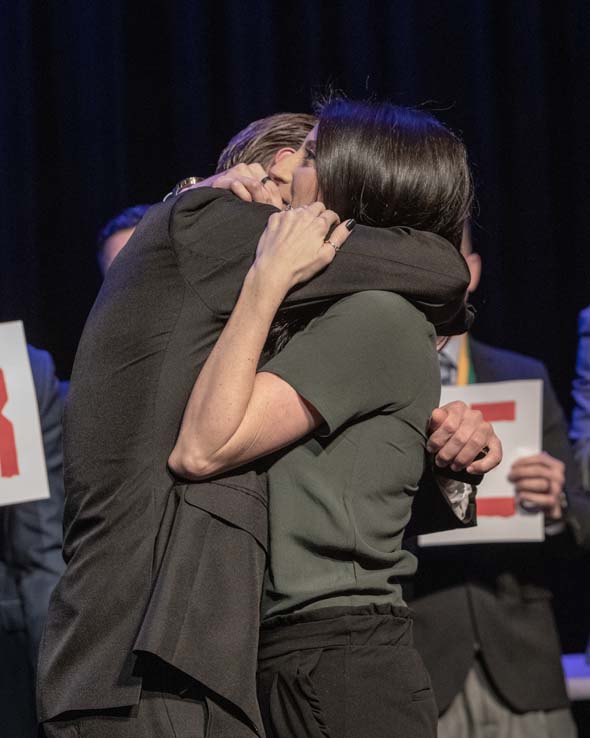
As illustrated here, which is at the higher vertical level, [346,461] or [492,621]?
[346,461]

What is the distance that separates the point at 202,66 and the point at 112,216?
51 centimetres

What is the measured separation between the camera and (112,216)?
325 cm

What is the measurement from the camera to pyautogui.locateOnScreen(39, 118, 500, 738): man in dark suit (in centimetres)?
123

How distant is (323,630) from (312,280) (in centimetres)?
41

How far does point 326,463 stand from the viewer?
4.36 ft

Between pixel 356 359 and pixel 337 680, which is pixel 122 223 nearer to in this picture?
pixel 356 359

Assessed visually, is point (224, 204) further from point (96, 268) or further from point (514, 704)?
point (96, 268)

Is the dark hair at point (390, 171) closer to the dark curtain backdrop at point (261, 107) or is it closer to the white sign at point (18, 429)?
the white sign at point (18, 429)

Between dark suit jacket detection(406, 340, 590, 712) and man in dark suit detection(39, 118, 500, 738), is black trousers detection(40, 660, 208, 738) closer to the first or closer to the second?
man in dark suit detection(39, 118, 500, 738)

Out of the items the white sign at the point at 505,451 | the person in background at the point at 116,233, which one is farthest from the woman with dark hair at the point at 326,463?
the person in background at the point at 116,233

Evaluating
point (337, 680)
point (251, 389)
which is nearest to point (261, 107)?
point (251, 389)

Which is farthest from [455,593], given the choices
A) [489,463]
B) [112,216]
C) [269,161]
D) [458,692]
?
[112,216]

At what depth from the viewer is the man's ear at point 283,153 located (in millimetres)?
1654

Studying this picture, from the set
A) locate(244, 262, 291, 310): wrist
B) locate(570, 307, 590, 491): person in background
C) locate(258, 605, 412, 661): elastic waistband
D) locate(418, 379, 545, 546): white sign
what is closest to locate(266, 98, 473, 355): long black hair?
locate(244, 262, 291, 310): wrist
